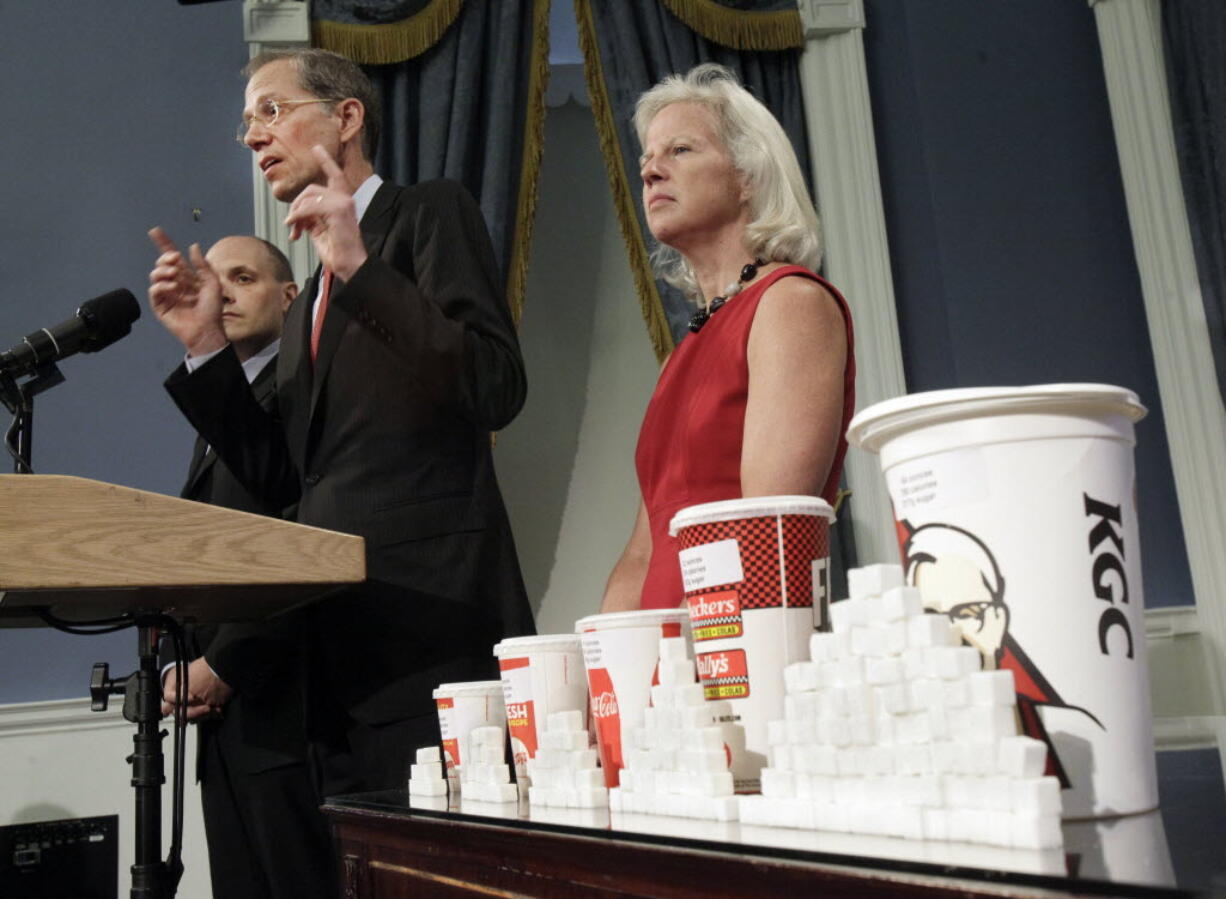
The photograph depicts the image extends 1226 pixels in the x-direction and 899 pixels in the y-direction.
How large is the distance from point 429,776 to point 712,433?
19.3 inches

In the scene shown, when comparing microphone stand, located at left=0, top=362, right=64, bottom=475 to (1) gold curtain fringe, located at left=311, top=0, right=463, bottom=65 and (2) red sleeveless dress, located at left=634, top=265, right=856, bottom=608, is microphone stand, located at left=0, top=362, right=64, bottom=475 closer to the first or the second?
(2) red sleeveless dress, located at left=634, top=265, right=856, bottom=608

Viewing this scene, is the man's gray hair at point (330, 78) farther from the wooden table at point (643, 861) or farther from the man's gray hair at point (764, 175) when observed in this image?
the wooden table at point (643, 861)

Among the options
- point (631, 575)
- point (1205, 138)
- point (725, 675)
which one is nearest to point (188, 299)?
point (631, 575)

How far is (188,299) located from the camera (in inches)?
67.1

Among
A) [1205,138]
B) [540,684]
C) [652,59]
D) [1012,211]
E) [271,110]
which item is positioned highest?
[652,59]

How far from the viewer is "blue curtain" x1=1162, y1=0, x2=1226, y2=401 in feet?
10.7

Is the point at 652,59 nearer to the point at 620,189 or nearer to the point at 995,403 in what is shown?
the point at 620,189

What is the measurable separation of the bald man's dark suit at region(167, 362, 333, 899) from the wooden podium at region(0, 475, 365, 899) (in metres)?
0.26

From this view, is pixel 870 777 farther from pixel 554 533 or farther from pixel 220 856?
pixel 554 533

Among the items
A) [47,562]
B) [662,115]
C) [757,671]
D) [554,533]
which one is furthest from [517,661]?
[554,533]

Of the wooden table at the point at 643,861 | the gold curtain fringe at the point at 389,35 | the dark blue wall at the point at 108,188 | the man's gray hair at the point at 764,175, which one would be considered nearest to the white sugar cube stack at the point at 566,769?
the wooden table at the point at 643,861

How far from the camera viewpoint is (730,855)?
581mm

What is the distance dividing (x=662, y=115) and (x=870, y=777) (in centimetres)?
119

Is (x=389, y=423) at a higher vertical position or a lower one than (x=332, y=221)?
lower
